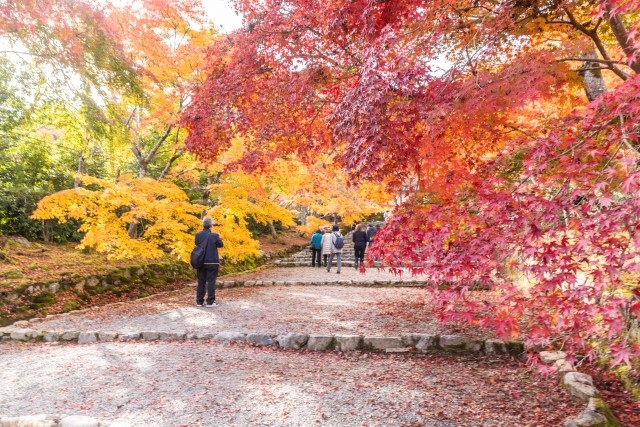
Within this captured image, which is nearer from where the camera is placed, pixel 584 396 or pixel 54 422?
pixel 54 422

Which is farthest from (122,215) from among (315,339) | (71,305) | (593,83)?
(593,83)

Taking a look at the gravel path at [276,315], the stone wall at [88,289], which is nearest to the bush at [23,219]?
the stone wall at [88,289]

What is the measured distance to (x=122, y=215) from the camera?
7434 millimetres

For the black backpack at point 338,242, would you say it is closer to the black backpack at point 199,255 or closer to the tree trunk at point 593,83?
the black backpack at point 199,255

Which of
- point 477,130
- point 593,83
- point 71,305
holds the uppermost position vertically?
point 593,83

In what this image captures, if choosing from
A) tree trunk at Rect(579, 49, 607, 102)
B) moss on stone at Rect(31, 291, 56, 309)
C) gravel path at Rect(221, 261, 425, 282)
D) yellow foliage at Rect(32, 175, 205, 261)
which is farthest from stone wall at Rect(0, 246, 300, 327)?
tree trunk at Rect(579, 49, 607, 102)

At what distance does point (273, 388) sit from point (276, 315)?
312 cm

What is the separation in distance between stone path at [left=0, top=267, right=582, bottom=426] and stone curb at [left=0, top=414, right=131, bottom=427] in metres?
0.25

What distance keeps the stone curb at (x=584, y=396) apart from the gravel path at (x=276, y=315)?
3.63ft

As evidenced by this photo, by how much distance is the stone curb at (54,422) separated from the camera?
3.08 metres

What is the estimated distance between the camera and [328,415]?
3385 mm

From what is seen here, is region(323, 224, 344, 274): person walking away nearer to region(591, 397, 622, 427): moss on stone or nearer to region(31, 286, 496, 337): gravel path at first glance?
region(31, 286, 496, 337): gravel path

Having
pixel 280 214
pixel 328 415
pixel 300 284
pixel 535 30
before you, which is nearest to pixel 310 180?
pixel 280 214

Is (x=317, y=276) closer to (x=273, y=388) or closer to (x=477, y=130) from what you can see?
(x=477, y=130)
